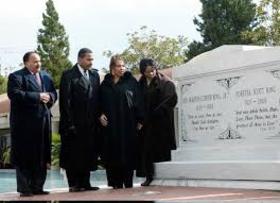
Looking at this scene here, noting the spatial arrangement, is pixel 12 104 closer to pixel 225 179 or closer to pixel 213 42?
pixel 225 179

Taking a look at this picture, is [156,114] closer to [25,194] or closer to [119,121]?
[119,121]

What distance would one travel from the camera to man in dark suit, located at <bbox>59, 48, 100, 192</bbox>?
7.43m

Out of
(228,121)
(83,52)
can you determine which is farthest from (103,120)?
(228,121)

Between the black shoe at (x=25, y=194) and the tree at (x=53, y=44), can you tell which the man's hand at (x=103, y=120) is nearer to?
the black shoe at (x=25, y=194)

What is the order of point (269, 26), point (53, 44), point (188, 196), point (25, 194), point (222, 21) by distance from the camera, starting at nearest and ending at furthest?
1. point (188, 196)
2. point (25, 194)
3. point (269, 26)
4. point (222, 21)
5. point (53, 44)

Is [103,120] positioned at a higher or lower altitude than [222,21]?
lower

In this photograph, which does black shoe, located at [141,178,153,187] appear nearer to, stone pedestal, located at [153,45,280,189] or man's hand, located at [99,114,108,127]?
stone pedestal, located at [153,45,280,189]

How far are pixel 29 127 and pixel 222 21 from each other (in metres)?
32.9

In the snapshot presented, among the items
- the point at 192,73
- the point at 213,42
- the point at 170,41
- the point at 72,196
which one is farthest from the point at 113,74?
the point at 170,41

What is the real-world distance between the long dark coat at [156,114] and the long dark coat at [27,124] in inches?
54.9

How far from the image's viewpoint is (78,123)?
7445 millimetres

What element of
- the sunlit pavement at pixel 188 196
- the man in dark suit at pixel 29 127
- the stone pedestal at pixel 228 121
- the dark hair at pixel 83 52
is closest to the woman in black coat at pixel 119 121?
the dark hair at pixel 83 52

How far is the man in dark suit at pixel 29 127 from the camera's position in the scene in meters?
7.03

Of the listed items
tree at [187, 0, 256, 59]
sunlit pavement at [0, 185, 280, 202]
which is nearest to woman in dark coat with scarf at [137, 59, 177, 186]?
sunlit pavement at [0, 185, 280, 202]
